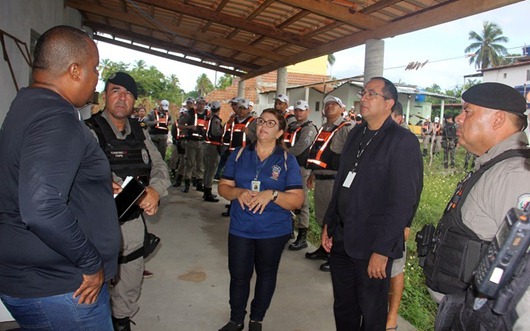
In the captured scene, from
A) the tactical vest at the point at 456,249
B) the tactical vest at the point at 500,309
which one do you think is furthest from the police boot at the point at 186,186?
the tactical vest at the point at 500,309

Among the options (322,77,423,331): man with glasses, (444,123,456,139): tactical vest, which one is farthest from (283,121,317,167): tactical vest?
(444,123,456,139): tactical vest

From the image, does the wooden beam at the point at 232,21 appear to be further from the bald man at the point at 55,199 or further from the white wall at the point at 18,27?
the bald man at the point at 55,199

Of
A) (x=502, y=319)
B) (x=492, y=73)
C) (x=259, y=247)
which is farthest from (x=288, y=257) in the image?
(x=492, y=73)

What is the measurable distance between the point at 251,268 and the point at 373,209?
1.16 metres

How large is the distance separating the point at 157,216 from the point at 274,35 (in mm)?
4445

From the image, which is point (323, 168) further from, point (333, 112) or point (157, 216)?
point (157, 216)

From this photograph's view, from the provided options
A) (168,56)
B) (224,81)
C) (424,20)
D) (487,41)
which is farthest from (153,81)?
(487,41)

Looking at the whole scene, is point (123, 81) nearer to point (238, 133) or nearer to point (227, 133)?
point (238, 133)

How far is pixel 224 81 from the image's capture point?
50.2 m

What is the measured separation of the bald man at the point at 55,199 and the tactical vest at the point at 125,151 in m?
1.09

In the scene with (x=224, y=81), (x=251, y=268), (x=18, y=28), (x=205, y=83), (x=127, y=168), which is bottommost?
(x=251, y=268)

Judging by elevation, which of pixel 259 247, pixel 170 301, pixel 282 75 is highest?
pixel 282 75

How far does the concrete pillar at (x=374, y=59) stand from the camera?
6398 millimetres

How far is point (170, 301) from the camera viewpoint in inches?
153
